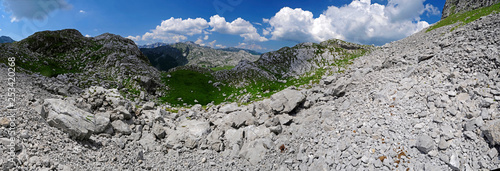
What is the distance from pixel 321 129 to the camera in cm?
1620

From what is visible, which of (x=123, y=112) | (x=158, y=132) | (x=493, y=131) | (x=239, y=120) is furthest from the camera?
(x=239, y=120)

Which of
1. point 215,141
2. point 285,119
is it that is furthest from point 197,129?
point 285,119

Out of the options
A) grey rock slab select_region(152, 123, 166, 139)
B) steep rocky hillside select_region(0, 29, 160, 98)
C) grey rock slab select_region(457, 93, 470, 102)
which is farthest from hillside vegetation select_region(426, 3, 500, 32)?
steep rocky hillside select_region(0, 29, 160, 98)

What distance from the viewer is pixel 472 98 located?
37.8 feet

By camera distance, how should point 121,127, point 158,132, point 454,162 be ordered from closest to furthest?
point 454,162 → point 121,127 → point 158,132

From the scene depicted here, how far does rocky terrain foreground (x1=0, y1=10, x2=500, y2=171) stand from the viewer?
33.7 ft

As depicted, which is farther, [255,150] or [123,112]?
[123,112]

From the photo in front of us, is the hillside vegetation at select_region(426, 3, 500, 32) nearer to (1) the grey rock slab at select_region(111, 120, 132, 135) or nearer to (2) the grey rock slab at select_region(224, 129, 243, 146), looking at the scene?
(2) the grey rock slab at select_region(224, 129, 243, 146)

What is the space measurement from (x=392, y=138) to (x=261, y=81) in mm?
66387

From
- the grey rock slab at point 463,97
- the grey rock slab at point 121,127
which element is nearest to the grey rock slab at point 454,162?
the grey rock slab at point 463,97

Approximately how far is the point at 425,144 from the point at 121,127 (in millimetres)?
25681

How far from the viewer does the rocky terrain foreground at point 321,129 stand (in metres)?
10.3

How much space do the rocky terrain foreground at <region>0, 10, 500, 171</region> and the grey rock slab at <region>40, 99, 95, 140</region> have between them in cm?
8

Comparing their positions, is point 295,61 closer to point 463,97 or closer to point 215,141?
point 215,141
